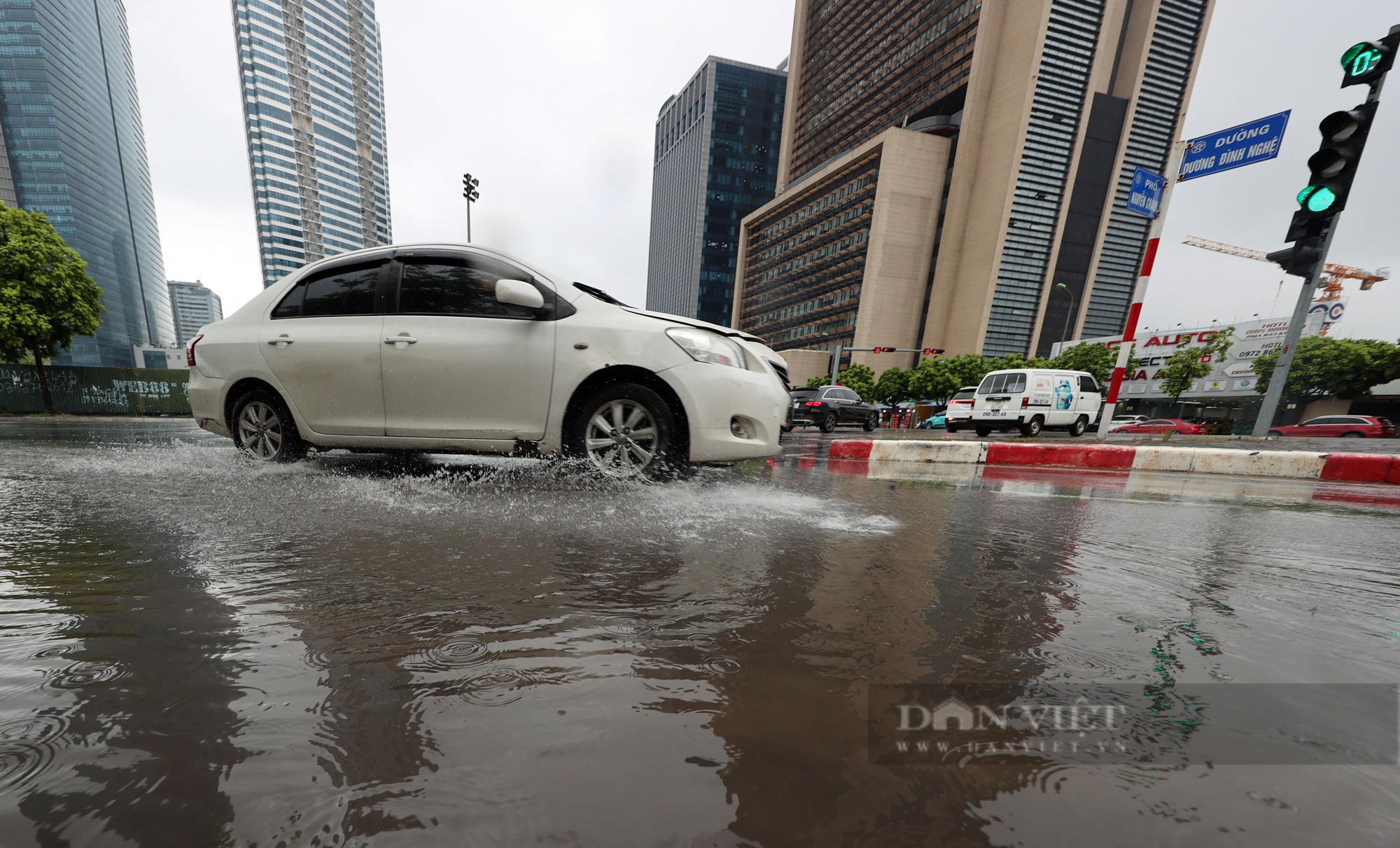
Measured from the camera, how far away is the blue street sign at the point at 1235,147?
23.8 feet

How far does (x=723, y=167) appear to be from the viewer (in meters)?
99.6

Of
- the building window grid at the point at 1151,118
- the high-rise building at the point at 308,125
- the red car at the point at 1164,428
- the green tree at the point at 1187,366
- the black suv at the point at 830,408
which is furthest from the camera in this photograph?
the high-rise building at the point at 308,125

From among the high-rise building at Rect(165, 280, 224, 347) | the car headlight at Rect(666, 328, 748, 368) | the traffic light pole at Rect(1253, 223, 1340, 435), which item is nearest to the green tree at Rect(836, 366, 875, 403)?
the traffic light pole at Rect(1253, 223, 1340, 435)

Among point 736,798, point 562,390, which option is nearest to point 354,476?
point 562,390

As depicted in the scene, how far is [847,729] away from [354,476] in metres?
3.80

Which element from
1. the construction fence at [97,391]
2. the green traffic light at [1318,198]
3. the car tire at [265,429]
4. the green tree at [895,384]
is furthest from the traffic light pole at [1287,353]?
the green tree at [895,384]

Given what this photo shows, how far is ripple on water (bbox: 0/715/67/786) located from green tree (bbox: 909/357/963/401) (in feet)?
154

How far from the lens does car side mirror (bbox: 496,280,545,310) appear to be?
3275 millimetres

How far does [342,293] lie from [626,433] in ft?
7.93

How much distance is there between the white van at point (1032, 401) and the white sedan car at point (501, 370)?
11.1 metres

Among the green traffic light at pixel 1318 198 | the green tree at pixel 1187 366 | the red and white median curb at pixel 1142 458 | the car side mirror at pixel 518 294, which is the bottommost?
the red and white median curb at pixel 1142 458

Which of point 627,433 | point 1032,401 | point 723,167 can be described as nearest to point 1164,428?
point 1032,401

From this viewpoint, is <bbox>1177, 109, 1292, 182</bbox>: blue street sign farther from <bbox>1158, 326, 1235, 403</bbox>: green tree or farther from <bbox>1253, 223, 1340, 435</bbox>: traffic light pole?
<bbox>1158, 326, 1235, 403</bbox>: green tree

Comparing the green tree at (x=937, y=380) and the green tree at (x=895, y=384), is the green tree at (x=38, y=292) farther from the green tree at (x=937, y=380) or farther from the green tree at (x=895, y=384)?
the green tree at (x=895, y=384)
